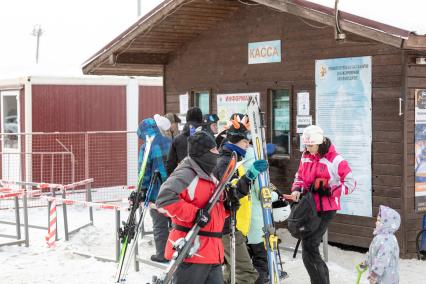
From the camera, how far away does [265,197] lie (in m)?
6.23

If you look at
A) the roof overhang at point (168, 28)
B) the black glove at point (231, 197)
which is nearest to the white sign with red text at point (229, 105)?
the roof overhang at point (168, 28)

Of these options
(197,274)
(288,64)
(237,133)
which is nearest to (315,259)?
(237,133)

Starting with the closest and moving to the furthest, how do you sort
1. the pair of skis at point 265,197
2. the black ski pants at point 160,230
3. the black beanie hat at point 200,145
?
the black beanie hat at point 200,145 < the pair of skis at point 265,197 < the black ski pants at point 160,230

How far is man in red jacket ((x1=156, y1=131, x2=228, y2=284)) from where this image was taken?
484 centimetres

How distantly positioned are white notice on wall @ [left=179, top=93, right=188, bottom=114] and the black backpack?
17.9 ft

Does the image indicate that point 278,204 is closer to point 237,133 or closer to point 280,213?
point 280,213

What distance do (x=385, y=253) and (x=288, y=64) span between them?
4319 mm

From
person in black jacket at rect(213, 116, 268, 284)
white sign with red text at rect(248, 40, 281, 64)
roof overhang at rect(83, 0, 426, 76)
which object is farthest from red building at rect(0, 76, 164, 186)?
person in black jacket at rect(213, 116, 268, 284)

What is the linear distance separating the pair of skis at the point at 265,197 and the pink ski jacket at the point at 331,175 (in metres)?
0.51

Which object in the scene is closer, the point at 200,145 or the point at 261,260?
the point at 200,145

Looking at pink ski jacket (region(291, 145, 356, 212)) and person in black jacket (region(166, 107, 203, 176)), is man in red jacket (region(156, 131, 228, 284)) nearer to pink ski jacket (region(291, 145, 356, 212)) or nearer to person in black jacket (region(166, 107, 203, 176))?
pink ski jacket (region(291, 145, 356, 212))

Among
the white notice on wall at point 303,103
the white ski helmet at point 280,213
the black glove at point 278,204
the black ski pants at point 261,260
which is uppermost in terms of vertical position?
the white notice on wall at point 303,103

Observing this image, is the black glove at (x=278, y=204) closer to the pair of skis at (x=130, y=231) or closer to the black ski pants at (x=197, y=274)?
the pair of skis at (x=130, y=231)

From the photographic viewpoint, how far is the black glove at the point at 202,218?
189 inches
